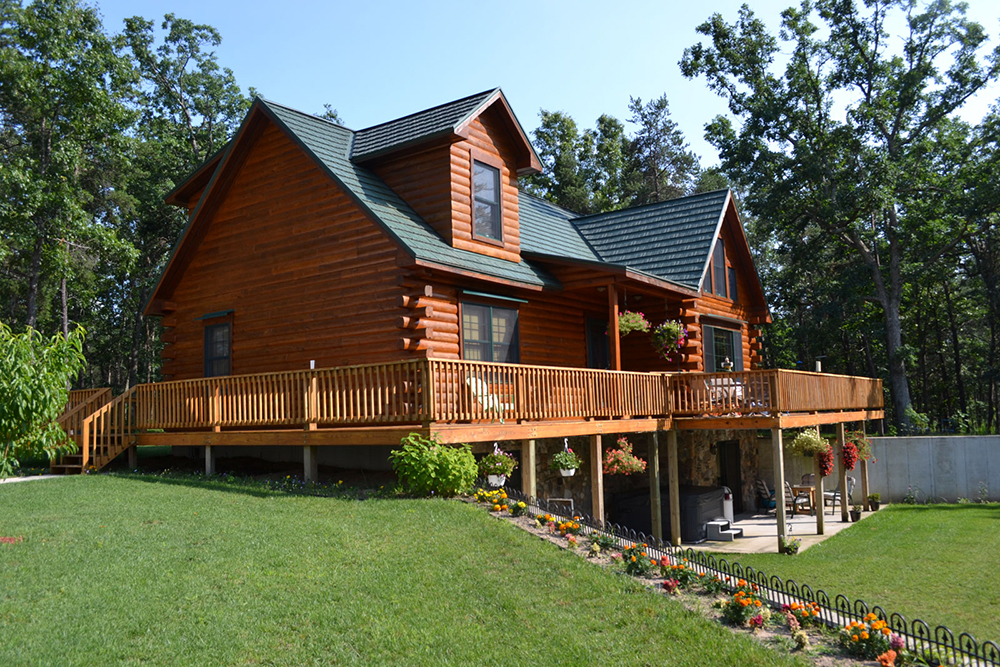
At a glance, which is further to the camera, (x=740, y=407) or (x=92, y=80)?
(x=92, y=80)

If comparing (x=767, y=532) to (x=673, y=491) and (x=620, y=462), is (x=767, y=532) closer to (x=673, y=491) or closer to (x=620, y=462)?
(x=673, y=491)

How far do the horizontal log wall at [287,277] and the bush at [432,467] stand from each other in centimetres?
376

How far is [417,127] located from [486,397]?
25.9ft

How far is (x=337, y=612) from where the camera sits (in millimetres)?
7867

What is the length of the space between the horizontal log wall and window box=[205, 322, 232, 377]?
216 millimetres

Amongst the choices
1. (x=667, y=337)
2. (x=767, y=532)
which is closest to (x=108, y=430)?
(x=667, y=337)

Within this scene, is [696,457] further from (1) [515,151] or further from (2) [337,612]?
(2) [337,612]

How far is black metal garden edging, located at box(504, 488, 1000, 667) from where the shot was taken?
7.98 metres

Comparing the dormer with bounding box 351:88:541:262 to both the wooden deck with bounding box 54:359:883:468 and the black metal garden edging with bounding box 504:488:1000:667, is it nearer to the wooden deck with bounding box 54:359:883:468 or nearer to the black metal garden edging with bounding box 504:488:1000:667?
the wooden deck with bounding box 54:359:883:468

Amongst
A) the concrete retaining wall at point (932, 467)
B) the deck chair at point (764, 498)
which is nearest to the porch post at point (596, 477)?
the deck chair at point (764, 498)

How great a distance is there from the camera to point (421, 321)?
15.9 meters

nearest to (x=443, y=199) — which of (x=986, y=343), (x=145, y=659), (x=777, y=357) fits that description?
(x=145, y=659)

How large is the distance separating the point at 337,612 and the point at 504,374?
6.58 meters

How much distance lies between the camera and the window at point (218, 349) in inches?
760
